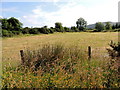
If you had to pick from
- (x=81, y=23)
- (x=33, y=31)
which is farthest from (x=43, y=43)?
(x=81, y=23)

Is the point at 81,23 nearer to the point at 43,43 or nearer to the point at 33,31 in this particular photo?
the point at 33,31

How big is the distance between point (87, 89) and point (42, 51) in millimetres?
2879

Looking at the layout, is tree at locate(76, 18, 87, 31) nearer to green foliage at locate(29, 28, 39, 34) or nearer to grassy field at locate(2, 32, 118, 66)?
green foliage at locate(29, 28, 39, 34)

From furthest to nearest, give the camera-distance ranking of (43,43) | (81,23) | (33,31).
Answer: (81,23) < (33,31) < (43,43)

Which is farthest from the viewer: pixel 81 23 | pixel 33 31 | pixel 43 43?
pixel 81 23

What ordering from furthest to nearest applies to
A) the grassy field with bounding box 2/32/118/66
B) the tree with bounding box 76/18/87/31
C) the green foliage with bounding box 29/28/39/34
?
the tree with bounding box 76/18/87/31 → the green foliage with bounding box 29/28/39/34 → the grassy field with bounding box 2/32/118/66

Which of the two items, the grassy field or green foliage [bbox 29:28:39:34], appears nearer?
the grassy field

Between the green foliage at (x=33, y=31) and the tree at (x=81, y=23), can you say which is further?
the tree at (x=81, y=23)

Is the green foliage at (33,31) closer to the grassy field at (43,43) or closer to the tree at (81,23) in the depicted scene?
the grassy field at (43,43)

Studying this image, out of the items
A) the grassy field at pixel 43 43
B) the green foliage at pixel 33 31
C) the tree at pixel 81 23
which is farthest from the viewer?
the tree at pixel 81 23

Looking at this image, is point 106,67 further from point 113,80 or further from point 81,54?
point 81,54

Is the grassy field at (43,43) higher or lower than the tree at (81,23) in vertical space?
lower

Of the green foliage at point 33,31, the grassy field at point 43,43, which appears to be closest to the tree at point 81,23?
the green foliage at point 33,31

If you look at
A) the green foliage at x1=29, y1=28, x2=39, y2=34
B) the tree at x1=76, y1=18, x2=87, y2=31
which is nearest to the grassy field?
the green foliage at x1=29, y1=28, x2=39, y2=34
